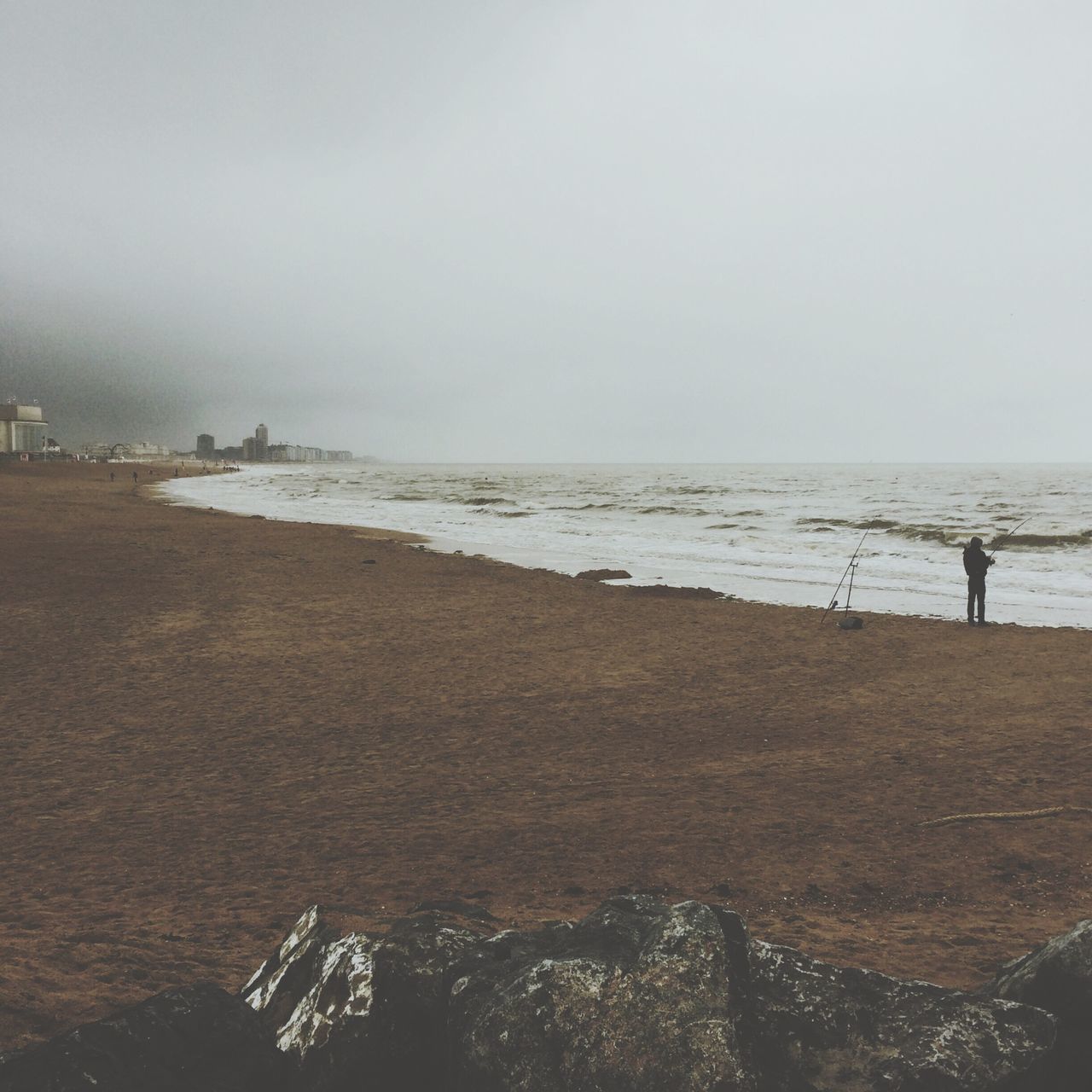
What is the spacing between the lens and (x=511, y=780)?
6965 millimetres

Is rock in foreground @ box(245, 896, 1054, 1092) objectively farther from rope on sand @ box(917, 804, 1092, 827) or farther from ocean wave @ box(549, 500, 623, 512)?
ocean wave @ box(549, 500, 623, 512)

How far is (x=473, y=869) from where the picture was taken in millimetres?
5246

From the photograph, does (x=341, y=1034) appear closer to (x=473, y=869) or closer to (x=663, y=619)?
(x=473, y=869)

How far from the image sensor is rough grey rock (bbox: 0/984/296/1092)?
2.29 meters

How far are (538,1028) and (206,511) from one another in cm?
4202

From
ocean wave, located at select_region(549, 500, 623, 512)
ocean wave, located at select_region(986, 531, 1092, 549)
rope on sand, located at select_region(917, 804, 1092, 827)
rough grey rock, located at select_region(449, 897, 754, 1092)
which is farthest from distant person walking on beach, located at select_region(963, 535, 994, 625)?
ocean wave, located at select_region(549, 500, 623, 512)

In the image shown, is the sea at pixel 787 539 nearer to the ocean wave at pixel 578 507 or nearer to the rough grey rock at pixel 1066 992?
the ocean wave at pixel 578 507

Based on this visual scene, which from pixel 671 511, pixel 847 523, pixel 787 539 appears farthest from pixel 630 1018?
pixel 671 511

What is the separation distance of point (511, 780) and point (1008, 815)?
396 centimetres

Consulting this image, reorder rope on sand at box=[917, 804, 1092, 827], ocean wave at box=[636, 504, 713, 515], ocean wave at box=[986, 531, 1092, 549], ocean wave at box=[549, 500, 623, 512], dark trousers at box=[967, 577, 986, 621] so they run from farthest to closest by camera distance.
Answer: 1. ocean wave at box=[549, 500, 623, 512]
2. ocean wave at box=[636, 504, 713, 515]
3. ocean wave at box=[986, 531, 1092, 549]
4. dark trousers at box=[967, 577, 986, 621]
5. rope on sand at box=[917, 804, 1092, 827]

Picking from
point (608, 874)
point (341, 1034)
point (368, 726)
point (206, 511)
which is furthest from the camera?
point (206, 511)

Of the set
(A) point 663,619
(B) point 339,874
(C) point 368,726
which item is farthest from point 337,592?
(B) point 339,874

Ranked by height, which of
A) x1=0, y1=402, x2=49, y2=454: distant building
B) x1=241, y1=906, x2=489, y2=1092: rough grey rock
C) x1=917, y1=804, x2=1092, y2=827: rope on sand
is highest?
x1=0, y1=402, x2=49, y2=454: distant building

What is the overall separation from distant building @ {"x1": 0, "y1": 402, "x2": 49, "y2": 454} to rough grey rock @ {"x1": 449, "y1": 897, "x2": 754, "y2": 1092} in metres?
170
